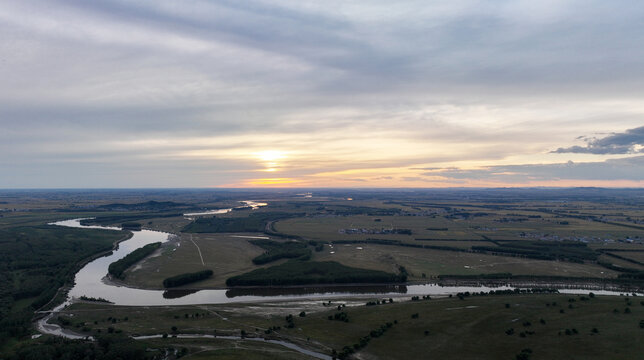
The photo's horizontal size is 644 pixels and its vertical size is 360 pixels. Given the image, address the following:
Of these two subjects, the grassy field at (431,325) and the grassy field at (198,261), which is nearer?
the grassy field at (431,325)

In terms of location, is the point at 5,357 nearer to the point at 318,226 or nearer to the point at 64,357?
the point at 64,357

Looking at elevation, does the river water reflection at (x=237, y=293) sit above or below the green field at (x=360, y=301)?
below

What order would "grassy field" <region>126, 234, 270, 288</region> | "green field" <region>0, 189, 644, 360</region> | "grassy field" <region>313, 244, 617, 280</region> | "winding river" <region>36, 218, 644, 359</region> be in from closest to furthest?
"green field" <region>0, 189, 644, 360</region> → "winding river" <region>36, 218, 644, 359</region> → "grassy field" <region>126, 234, 270, 288</region> → "grassy field" <region>313, 244, 617, 280</region>

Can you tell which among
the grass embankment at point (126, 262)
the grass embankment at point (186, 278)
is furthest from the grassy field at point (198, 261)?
the grass embankment at point (126, 262)

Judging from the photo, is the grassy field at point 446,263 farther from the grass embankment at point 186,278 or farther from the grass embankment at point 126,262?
the grass embankment at point 126,262

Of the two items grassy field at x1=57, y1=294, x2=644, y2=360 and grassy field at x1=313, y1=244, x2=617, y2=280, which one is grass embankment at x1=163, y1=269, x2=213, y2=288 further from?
grassy field at x1=313, y1=244, x2=617, y2=280

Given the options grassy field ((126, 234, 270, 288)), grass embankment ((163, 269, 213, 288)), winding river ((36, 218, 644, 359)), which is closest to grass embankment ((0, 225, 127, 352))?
winding river ((36, 218, 644, 359))

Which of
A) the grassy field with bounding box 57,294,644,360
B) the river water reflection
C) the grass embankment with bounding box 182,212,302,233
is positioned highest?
the grass embankment with bounding box 182,212,302,233
